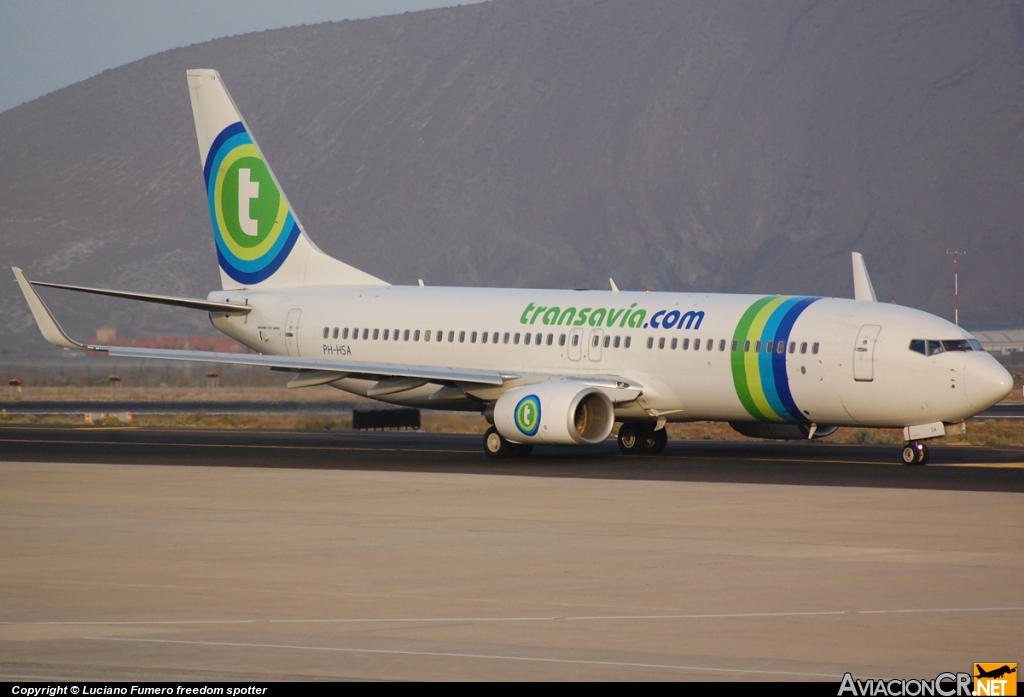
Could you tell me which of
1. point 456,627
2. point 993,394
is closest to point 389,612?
point 456,627

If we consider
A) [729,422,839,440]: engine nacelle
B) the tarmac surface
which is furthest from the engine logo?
[729,422,839,440]: engine nacelle

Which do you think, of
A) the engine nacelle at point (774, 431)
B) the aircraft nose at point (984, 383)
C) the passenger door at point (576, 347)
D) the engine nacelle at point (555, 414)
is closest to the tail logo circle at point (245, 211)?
the passenger door at point (576, 347)

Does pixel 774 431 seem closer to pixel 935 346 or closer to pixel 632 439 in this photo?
pixel 632 439

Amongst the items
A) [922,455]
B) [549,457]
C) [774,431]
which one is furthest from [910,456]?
[549,457]

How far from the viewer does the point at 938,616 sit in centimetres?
1238

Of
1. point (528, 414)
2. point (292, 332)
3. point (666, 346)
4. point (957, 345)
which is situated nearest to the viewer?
point (957, 345)

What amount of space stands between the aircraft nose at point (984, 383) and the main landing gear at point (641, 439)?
7.29 metres

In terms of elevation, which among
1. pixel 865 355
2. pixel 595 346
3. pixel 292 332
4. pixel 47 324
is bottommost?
pixel 865 355

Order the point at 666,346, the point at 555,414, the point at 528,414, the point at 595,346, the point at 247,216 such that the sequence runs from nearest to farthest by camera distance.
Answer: the point at 555,414, the point at 528,414, the point at 666,346, the point at 595,346, the point at 247,216

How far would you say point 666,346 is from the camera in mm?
30766

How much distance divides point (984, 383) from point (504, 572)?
15257mm

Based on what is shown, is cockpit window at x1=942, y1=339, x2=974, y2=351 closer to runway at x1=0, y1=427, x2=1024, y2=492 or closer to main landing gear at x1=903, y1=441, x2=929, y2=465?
main landing gear at x1=903, y1=441, x2=929, y2=465

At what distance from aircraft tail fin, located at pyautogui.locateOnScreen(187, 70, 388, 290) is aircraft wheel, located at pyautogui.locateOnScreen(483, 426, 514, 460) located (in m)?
7.67

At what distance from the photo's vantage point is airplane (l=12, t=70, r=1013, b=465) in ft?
93.7
